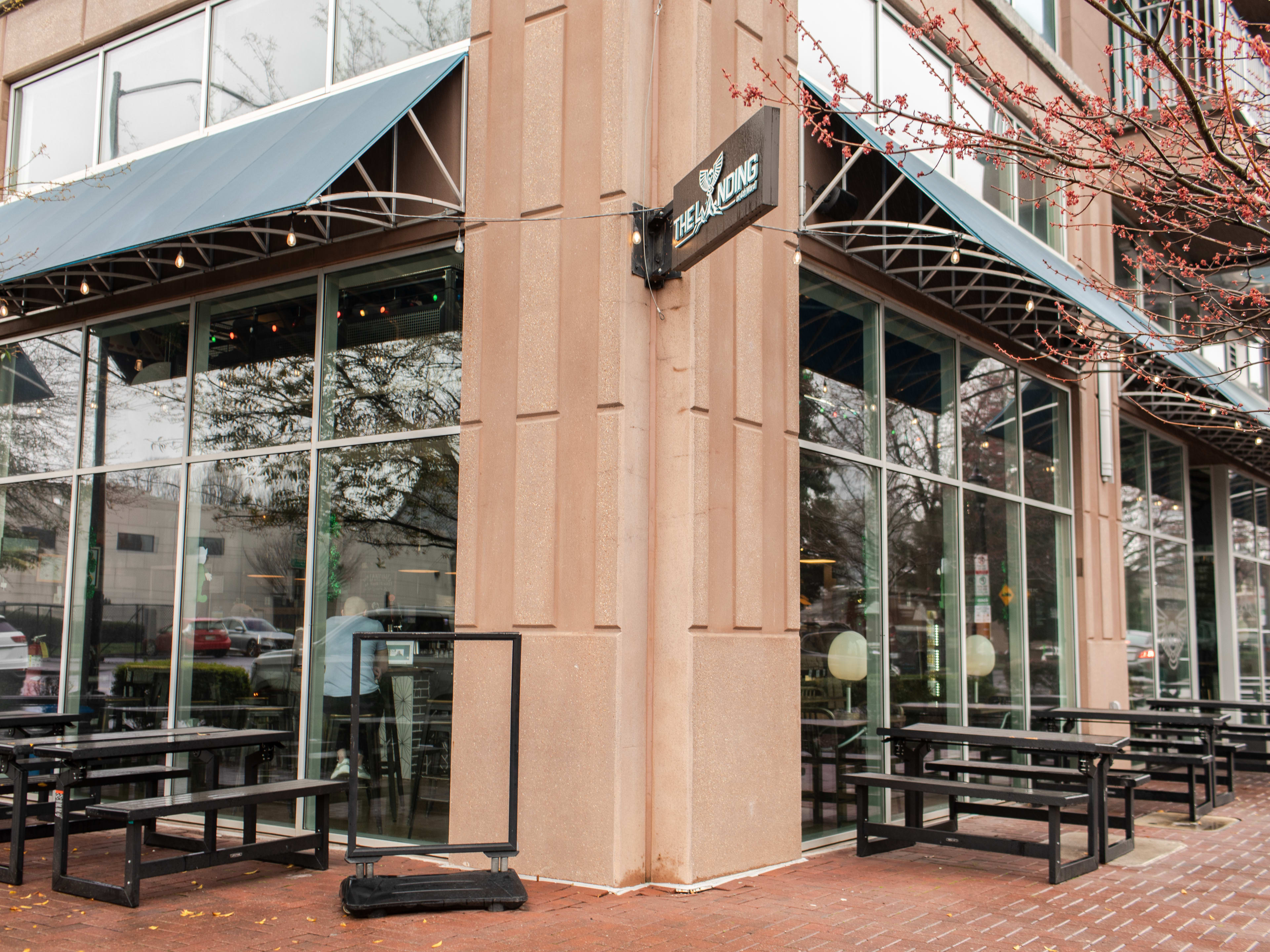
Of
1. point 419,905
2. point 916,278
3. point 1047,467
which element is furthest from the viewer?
point 1047,467

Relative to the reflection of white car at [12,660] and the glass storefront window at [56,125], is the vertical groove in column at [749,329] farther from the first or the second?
the reflection of white car at [12,660]

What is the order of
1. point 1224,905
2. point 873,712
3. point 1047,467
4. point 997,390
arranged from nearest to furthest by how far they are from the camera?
point 1224,905 → point 873,712 → point 997,390 → point 1047,467

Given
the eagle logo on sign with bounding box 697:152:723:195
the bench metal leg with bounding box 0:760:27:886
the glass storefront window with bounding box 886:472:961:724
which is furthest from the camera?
the glass storefront window with bounding box 886:472:961:724

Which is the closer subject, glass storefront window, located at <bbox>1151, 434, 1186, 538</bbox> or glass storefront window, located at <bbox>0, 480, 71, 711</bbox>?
glass storefront window, located at <bbox>0, 480, 71, 711</bbox>

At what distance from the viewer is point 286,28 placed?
952 centimetres

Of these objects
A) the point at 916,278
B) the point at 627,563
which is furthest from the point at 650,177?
the point at 916,278

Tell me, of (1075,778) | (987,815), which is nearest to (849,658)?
(987,815)

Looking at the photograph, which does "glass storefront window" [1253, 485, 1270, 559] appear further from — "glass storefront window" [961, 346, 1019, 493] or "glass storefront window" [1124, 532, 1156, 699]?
"glass storefront window" [961, 346, 1019, 493]

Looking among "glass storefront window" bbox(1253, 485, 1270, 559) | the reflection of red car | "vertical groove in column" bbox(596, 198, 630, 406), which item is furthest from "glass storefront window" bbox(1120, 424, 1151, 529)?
the reflection of red car

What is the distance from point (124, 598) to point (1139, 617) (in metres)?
12.6

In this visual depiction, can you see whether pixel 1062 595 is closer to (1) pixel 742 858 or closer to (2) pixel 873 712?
(2) pixel 873 712

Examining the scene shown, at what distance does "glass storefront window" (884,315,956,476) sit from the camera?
9.77 meters

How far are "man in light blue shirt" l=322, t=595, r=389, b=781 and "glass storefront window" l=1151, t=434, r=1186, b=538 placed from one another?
12109 millimetres

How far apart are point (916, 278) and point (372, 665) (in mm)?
5592
